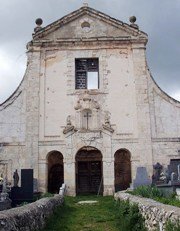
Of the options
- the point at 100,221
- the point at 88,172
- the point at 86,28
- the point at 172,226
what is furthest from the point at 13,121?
the point at 172,226

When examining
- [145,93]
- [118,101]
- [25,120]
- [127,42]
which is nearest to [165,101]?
[145,93]

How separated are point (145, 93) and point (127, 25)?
4381 millimetres

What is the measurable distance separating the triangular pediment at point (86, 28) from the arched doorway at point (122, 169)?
715 centimetres

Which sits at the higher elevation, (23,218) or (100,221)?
(23,218)

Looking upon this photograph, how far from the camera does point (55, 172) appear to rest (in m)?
22.9

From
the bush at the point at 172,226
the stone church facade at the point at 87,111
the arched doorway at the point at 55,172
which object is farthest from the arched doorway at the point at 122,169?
the bush at the point at 172,226

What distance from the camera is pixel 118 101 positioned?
833 inches

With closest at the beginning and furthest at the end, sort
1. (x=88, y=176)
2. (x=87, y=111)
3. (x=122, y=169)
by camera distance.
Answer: (x=87, y=111) → (x=88, y=176) → (x=122, y=169)

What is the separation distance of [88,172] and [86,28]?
8738mm

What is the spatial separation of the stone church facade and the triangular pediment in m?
0.06

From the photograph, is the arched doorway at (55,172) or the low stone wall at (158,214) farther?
the arched doorway at (55,172)

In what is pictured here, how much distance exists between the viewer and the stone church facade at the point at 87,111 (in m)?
20.3

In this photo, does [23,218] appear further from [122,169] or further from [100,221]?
[122,169]

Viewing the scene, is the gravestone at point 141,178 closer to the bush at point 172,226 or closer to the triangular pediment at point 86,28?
the triangular pediment at point 86,28
